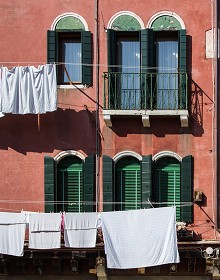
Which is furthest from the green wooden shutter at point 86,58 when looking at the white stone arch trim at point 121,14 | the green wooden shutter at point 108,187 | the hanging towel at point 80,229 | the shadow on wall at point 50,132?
the hanging towel at point 80,229

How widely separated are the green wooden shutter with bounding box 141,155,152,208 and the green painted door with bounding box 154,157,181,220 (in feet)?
Result: 0.91

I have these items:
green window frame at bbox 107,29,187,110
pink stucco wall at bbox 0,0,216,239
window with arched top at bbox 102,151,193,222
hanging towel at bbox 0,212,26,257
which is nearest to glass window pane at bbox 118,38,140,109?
green window frame at bbox 107,29,187,110

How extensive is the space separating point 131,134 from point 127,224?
2597mm

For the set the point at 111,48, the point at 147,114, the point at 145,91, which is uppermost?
the point at 111,48

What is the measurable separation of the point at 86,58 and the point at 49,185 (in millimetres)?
3506

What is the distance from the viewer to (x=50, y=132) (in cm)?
1775

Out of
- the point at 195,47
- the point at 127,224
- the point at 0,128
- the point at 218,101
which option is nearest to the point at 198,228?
the point at 127,224

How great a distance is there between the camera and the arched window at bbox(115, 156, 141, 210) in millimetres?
17625

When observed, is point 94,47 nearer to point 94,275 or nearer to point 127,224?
point 127,224

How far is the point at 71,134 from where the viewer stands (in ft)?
58.1

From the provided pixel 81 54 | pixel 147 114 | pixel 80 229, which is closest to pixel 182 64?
pixel 147 114

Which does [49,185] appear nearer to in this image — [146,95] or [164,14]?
[146,95]

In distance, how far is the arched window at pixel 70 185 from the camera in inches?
695

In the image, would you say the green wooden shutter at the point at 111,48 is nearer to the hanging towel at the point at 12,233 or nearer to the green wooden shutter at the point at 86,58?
the green wooden shutter at the point at 86,58
